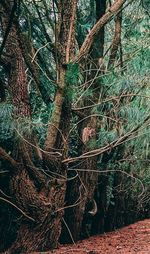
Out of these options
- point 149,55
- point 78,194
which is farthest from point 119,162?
point 149,55

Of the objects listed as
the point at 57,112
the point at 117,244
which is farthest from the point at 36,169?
the point at 117,244

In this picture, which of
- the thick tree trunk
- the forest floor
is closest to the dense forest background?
the thick tree trunk

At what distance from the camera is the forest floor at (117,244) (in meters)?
5.45

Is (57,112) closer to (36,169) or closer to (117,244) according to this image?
(36,169)

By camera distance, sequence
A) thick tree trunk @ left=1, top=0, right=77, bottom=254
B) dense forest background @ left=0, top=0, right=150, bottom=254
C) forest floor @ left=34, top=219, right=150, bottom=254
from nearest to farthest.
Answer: dense forest background @ left=0, top=0, right=150, bottom=254, thick tree trunk @ left=1, top=0, right=77, bottom=254, forest floor @ left=34, top=219, right=150, bottom=254

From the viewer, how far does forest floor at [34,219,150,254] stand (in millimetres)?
5449

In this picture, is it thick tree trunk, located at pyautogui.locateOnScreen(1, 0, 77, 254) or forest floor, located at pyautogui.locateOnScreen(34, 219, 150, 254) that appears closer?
thick tree trunk, located at pyautogui.locateOnScreen(1, 0, 77, 254)

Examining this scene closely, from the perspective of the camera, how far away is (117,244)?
618 cm

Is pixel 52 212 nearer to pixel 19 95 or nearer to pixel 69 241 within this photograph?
pixel 69 241

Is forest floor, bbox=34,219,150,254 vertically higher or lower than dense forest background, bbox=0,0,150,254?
lower

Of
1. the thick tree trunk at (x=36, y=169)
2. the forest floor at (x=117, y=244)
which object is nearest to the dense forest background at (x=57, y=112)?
the thick tree trunk at (x=36, y=169)

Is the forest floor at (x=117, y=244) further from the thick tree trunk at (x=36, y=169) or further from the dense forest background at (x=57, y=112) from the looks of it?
the thick tree trunk at (x=36, y=169)

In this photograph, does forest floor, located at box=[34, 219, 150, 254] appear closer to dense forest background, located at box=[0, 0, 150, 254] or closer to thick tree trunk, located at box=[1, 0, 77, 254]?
dense forest background, located at box=[0, 0, 150, 254]

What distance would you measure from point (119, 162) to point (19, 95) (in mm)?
2293
